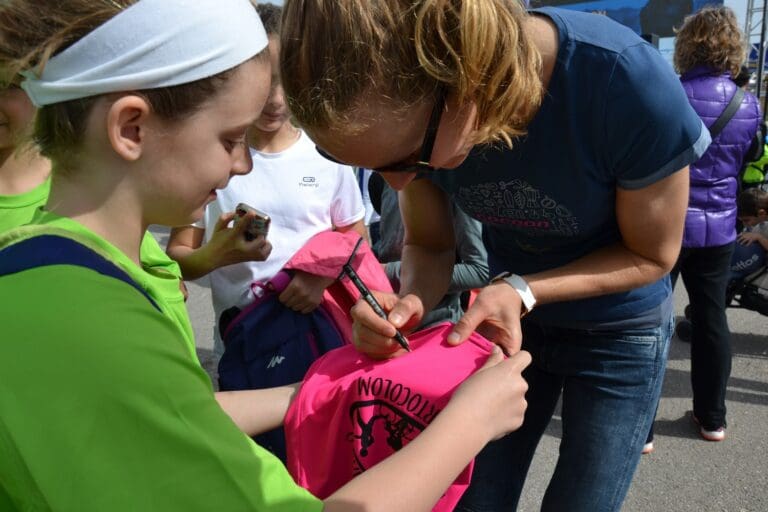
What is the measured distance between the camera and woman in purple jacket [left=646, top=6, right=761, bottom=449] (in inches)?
126

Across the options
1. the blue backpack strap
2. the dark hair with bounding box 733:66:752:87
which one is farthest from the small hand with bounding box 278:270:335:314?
the dark hair with bounding box 733:66:752:87

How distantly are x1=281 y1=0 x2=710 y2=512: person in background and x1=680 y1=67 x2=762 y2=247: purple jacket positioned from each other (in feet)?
5.81

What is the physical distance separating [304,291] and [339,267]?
0.15m

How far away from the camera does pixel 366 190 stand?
3.10 metres

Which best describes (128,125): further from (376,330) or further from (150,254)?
(376,330)

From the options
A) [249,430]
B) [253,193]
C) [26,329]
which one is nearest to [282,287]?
[253,193]

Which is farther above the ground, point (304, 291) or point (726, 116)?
point (304, 291)

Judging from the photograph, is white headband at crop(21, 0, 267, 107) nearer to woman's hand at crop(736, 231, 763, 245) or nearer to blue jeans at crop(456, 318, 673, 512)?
blue jeans at crop(456, 318, 673, 512)

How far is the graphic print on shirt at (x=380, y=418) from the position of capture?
51.2 inches

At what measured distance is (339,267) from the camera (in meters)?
1.97

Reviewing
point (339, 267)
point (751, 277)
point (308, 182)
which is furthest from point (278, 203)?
point (751, 277)

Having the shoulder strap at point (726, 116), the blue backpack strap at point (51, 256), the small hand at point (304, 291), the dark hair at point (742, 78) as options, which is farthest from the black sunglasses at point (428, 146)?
the dark hair at point (742, 78)

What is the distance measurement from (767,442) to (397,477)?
306 cm

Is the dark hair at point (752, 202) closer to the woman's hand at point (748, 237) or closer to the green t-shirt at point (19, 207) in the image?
the woman's hand at point (748, 237)
